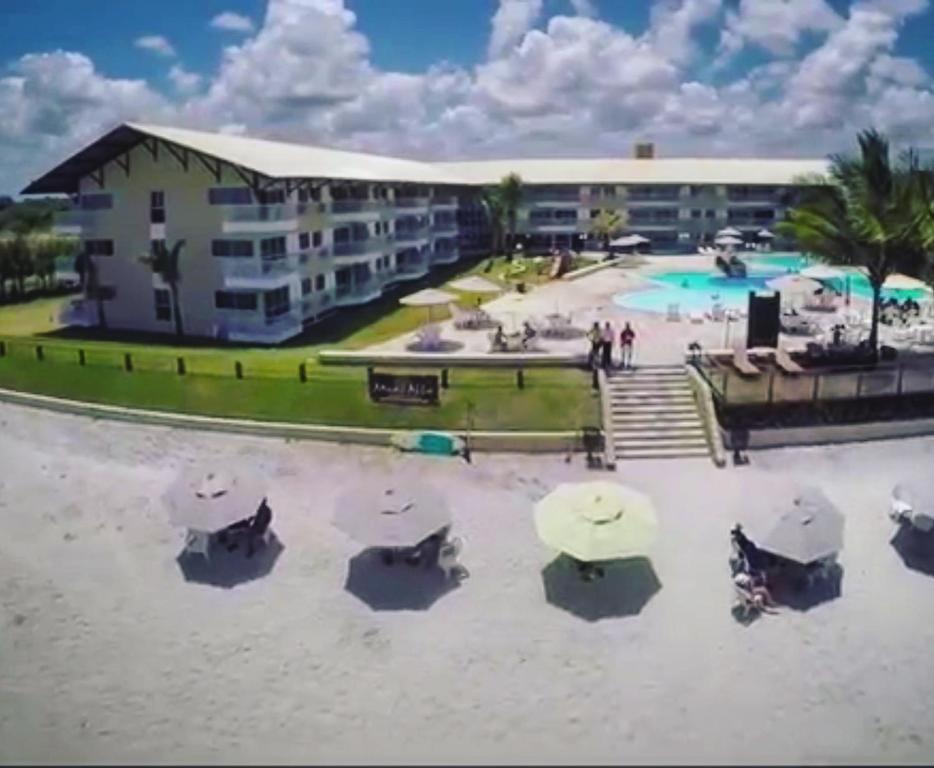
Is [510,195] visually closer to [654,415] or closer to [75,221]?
[75,221]

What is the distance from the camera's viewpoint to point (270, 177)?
34531mm

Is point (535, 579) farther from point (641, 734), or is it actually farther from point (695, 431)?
point (695, 431)

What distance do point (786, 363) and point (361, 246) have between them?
24.8 meters

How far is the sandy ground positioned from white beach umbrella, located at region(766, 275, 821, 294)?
3139cm

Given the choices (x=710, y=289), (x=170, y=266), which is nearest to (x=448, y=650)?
(x=170, y=266)

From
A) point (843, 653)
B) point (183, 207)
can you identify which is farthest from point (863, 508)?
point (183, 207)

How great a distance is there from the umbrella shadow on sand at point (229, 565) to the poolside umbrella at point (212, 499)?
0.82m

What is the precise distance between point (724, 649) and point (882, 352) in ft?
67.3

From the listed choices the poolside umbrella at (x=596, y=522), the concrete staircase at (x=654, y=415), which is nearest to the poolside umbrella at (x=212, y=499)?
the poolside umbrella at (x=596, y=522)

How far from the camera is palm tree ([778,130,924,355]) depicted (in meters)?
28.5

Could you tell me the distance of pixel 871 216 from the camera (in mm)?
28797

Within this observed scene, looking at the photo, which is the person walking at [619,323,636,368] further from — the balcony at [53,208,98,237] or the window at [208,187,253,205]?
the balcony at [53,208,98,237]

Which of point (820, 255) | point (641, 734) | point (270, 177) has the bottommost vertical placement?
point (641, 734)

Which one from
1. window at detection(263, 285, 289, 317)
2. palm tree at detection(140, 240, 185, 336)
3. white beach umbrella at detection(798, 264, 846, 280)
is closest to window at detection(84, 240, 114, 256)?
palm tree at detection(140, 240, 185, 336)
